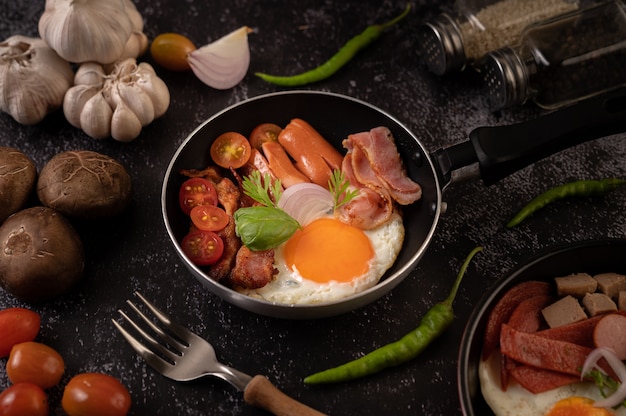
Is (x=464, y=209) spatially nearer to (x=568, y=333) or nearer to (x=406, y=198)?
(x=406, y=198)

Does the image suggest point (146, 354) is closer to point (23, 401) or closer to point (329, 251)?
point (23, 401)

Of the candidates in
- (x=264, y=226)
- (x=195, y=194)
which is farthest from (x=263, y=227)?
(x=195, y=194)

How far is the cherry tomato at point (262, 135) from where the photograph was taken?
2.88m

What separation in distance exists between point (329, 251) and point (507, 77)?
125 centimetres

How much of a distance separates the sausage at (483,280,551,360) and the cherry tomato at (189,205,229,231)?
42.2 inches

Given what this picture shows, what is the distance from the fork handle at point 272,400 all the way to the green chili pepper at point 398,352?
0.18 meters

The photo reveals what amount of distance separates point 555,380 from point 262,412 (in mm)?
1011

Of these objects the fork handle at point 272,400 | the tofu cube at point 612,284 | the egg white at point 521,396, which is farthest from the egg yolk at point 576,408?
Result: the fork handle at point 272,400

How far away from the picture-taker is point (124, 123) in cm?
294

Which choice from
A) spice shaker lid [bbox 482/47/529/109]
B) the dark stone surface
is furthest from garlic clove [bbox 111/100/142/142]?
spice shaker lid [bbox 482/47/529/109]

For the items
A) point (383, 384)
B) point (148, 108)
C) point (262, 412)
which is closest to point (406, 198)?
point (383, 384)

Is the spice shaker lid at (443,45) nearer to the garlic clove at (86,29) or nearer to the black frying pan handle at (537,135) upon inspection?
the black frying pan handle at (537,135)

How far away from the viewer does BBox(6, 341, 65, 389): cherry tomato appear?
2.28 m

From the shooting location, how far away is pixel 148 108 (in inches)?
118
